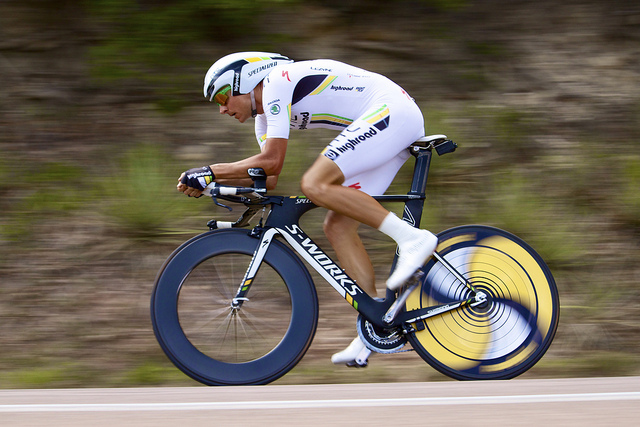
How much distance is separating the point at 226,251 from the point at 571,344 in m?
2.73

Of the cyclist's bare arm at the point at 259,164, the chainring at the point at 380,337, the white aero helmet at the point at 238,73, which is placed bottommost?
the chainring at the point at 380,337

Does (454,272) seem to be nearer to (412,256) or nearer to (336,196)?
(412,256)

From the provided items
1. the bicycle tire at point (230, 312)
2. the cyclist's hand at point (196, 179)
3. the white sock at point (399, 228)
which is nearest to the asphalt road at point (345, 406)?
the bicycle tire at point (230, 312)

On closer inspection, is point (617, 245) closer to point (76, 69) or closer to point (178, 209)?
point (178, 209)

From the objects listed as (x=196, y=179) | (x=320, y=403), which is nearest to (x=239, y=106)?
(x=196, y=179)

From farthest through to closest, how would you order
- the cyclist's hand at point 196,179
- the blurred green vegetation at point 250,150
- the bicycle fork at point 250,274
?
the blurred green vegetation at point 250,150
the bicycle fork at point 250,274
the cyclist's hand at point 196,179

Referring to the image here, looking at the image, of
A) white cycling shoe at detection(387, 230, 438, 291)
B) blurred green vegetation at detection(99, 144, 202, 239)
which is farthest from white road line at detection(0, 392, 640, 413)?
blurred green vegetation at detection(99, 144, 202, 239)

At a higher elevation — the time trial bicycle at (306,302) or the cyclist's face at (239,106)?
the cyclist's face at (239,106)

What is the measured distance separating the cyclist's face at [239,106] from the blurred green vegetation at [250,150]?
180cm

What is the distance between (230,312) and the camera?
11.9ft

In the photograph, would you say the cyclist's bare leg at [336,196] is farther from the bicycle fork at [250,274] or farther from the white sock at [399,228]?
the bicycle fork at [250,274]

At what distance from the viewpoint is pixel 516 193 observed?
5.64 m

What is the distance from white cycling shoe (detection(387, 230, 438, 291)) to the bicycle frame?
4.5 inches

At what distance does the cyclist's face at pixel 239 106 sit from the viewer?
3.67m
